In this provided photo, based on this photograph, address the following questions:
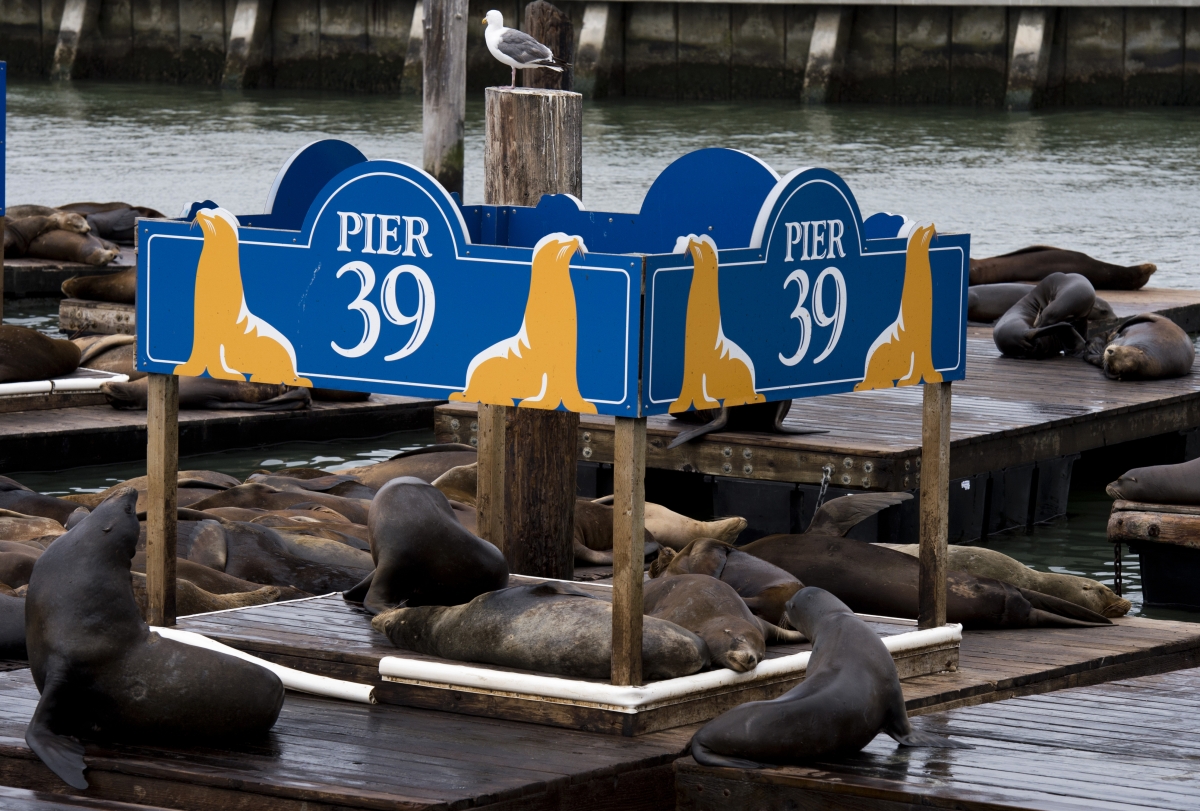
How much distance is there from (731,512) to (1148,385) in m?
3.34

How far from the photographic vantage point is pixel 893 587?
6.51m

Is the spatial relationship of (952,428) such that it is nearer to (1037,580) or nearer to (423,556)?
(1037,580)

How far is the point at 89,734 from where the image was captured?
15.8 ft

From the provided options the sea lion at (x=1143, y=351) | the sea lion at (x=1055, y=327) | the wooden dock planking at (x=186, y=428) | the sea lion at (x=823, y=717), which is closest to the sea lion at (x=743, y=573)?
the sea lion at (x=823, y=717)

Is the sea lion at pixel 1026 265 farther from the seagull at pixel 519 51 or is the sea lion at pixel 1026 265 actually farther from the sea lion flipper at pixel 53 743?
the sea lion flipper at pixel 53 743

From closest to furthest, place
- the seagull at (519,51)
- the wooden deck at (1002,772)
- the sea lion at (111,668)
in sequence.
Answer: the wooden deck at (1002,772), the sea lion at (111,668), the seagull at (519,51)

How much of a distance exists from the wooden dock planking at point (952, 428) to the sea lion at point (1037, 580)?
74.9 inches

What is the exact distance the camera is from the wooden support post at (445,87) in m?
15.6

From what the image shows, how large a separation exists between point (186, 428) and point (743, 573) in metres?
6.03

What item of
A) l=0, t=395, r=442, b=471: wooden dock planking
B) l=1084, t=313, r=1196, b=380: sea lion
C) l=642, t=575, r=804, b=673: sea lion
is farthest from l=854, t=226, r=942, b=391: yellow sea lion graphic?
l=0, t=395, r=442, b=471: wooden dock planking

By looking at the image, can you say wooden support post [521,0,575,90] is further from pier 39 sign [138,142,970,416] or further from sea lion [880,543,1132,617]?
sea lion [880,543,1132,617]

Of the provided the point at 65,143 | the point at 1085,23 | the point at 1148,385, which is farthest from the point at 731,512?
the point at 1085,23

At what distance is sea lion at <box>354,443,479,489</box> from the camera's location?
366 inches

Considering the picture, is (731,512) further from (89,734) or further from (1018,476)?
(89,734)
